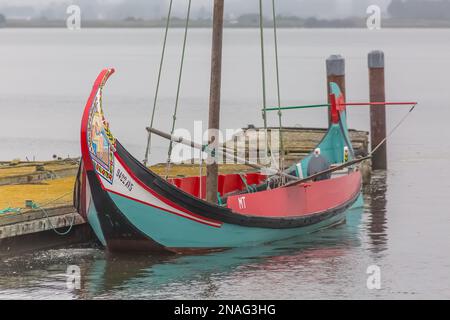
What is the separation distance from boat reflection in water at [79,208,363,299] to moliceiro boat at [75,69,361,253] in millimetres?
250

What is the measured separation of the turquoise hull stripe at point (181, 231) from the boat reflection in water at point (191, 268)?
0.90 ft

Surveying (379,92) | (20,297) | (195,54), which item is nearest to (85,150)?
(20,297)

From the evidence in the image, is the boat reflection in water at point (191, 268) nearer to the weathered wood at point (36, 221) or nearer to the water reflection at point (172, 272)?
the water reflection at point (172, 272)

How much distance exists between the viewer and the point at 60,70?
495 feet

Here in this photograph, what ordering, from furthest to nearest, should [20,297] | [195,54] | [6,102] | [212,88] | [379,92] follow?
[195,54] < [6,102] < [379,92] < [212,88] < [20,297]

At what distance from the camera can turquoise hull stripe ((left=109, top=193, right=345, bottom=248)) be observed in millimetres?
26672

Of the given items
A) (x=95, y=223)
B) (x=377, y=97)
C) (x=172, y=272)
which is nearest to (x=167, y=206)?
(x=172, y=272)

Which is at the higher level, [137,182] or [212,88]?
[212,88]

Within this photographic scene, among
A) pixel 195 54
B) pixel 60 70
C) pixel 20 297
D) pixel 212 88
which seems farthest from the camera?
pixel 195 54

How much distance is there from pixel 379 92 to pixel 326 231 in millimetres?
12179

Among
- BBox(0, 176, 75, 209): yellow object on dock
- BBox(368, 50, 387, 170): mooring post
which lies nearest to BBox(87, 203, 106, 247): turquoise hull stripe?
BBox(0, 176, 75, 209): yellow object on dock

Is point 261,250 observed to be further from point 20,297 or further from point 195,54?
point 195,54

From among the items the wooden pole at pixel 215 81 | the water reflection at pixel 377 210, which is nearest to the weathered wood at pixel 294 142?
the water reflection at pixel 377 210
